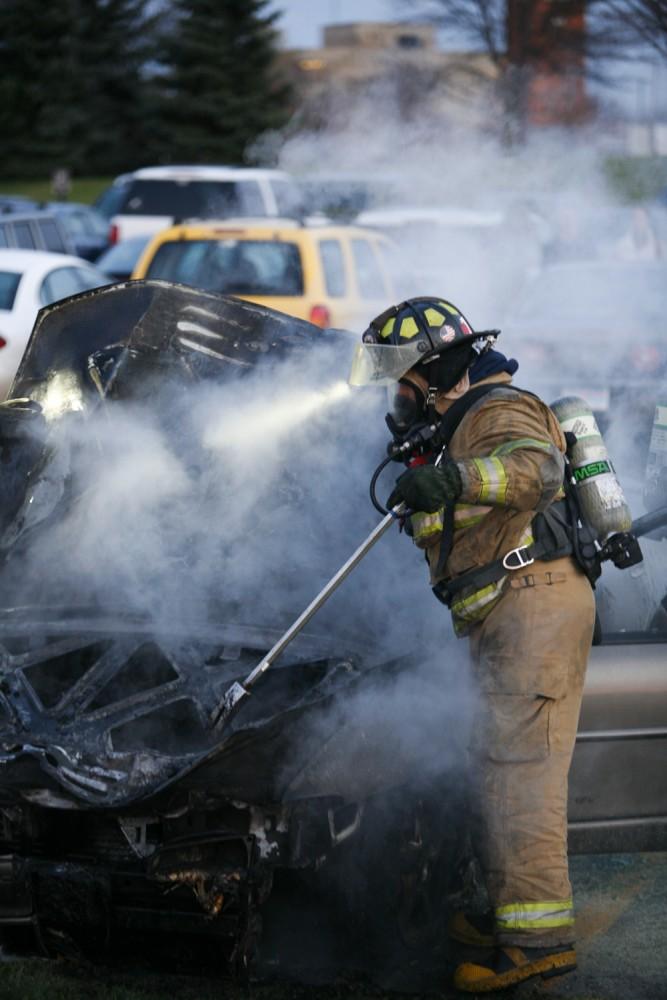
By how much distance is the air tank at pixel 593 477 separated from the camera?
3.75m

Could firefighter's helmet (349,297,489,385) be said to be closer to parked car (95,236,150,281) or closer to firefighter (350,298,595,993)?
firefighter (350,298,595,993)

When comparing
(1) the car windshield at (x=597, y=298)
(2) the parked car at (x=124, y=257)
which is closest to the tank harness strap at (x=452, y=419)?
(1) the car windshield at (x=597, y=298)

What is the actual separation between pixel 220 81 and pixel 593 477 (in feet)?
93.1

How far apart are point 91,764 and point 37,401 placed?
4.71ft

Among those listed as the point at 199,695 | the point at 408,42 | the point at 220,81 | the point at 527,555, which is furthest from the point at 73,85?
the point at 527,555

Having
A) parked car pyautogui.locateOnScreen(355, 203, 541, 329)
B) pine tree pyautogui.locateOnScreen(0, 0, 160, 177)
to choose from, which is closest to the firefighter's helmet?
parked car pyautogui.locateOnScreen(355, 203, 541, 329)

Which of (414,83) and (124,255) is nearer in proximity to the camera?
(414,83)

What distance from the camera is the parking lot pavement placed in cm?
374

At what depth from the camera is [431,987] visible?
3.77m

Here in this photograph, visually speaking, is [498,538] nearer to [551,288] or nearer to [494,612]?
[494,612]

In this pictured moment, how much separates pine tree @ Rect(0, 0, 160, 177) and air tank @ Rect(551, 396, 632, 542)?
1716 inches

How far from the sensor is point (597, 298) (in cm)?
1008

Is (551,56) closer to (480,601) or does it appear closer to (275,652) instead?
(480,601)

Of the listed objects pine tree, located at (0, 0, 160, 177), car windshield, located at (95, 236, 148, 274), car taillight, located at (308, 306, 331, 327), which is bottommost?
pine tree, located at (0, 0, 160, 177)
